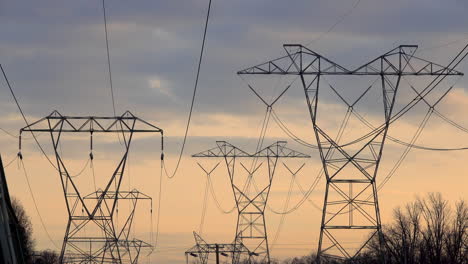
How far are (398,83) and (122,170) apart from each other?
44.4 feet

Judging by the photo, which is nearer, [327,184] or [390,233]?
[327,184]

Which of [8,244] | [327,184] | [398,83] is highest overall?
[398,83]

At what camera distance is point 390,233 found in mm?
157250

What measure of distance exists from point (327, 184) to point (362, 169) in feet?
5.83

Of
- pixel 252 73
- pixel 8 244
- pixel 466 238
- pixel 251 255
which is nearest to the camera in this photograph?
pixel 8 244

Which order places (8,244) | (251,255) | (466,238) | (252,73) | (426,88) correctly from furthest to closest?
(466,238) < (251,255) < (252,73) < (426,88) < (8,244)

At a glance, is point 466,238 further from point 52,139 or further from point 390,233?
point 52,139

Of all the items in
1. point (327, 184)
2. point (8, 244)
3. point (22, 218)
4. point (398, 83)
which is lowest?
point (8, 244)

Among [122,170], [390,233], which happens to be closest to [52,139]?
[122,170]

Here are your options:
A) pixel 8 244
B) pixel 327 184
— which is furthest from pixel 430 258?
pixel 8 244

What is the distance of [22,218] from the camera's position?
7037 inches

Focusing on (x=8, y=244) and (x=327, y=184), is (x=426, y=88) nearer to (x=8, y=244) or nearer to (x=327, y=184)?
(x=327, y=184)

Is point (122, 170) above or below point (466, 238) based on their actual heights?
below

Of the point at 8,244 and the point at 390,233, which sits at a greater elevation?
the point at 390,233
